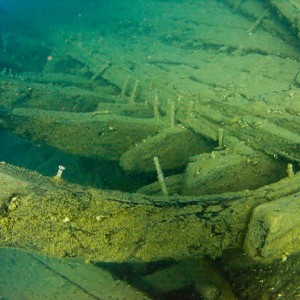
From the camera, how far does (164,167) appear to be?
4.80m

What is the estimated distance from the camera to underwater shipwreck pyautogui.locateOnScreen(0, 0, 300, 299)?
2.54 metres

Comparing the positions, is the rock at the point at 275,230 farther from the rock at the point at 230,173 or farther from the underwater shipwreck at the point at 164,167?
the rock at the point at 230,173

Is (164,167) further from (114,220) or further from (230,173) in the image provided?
(114,220)

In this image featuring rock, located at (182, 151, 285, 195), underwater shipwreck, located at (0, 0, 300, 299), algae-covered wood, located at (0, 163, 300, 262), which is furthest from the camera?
rock, located at (182, 151, 285, 195)

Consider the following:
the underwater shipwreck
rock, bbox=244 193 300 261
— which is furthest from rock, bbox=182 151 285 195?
rock, bbox=244 193 300 261

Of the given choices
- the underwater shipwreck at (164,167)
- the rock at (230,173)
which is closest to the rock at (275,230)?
the underwater shipwreck at (164,167)

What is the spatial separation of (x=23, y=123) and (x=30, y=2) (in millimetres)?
19653

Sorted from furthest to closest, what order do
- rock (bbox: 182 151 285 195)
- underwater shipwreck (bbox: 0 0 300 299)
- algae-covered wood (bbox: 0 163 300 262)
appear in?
rock (bbox: 182 151 285 195), underwater shipwreck (bbox: 0 0 300 299), algae-covered wood (bbox: 0 163 300 262)

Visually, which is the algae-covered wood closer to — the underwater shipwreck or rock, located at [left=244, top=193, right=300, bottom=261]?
the underwater shipwreck

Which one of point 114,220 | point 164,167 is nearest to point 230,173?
point 164,167

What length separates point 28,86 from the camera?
5.72 m

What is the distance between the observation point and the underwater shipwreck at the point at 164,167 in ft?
8.34

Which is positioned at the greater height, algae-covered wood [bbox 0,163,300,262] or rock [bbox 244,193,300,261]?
rock [bbox 244,193,300,261]

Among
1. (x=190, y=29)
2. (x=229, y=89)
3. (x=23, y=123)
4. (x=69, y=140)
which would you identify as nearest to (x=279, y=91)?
(x=229, y=89)
